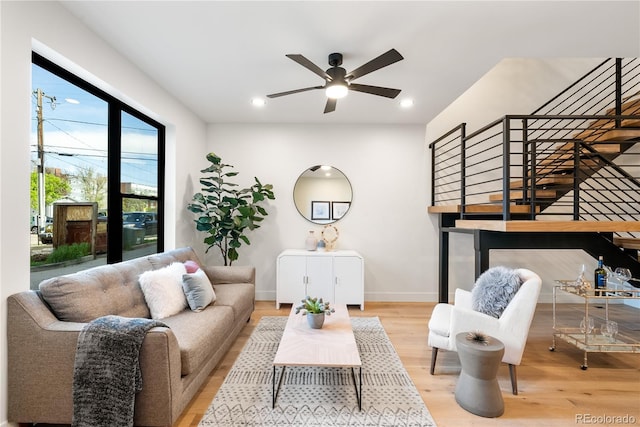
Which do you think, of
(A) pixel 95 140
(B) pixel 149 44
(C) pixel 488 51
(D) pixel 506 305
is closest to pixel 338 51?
(C) pixel 488 51

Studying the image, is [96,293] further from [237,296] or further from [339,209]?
[339,209]

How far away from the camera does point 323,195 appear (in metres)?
4.57

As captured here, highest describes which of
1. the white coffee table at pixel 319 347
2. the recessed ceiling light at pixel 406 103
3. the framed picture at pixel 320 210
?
the recessed ceiling light at pixel 406 103

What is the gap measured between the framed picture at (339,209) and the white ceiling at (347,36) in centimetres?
186

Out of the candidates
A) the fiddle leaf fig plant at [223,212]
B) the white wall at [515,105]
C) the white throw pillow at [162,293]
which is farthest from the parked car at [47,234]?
the white wall at [515,105]

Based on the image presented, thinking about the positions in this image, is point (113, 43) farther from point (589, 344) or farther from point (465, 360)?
point (589, 344)

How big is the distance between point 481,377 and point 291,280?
102 inches

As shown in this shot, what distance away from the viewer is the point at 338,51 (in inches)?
98.3

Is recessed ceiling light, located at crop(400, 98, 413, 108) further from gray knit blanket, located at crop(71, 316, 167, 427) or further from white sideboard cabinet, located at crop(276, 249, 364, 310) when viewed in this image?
gray knit blanket, located at crop(71, 316, 167, 427)

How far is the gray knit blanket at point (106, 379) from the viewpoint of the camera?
1.60 meters

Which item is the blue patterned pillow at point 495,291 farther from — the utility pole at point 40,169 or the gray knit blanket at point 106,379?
the utility pole at point 40,169

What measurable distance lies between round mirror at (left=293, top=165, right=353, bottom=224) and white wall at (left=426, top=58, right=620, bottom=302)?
1.39 meters

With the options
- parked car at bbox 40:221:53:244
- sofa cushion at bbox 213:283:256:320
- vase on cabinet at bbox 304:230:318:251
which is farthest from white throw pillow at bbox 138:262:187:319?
vase on cabinet at bbox 304:230:318:251

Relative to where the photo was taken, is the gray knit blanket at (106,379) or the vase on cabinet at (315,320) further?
the vase on cabinet at (315,320)
